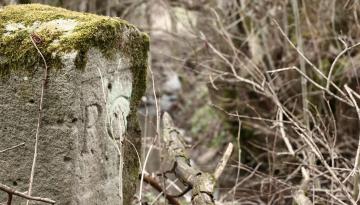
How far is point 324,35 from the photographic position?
7.09m

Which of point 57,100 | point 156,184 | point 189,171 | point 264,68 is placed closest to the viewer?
point 57,100

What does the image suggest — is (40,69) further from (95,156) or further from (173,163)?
(173,163)

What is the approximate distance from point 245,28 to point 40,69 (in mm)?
5646

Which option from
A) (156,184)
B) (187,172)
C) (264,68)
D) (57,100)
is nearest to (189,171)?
(187,172)

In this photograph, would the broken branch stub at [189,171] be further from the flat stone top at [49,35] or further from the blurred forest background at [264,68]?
the blurred forest background at [264,68]

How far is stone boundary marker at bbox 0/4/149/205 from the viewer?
246 centimetres

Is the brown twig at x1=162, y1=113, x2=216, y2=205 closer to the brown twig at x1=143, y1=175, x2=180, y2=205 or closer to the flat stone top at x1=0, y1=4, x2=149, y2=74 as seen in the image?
the brown twig at x1=143, y1=175, x2=180, y2=205

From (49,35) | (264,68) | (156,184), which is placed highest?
(264,68)

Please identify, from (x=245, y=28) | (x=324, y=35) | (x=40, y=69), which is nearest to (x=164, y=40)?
(x=245, y=28)

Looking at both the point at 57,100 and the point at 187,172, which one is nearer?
the point at 57,100

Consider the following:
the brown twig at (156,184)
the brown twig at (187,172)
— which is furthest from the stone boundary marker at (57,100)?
the brown twig at (156,184)

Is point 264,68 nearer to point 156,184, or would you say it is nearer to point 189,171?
point 156,184

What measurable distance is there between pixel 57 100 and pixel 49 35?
32 centimetres

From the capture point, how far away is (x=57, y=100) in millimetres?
2445
